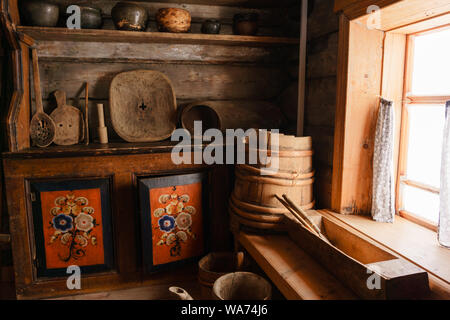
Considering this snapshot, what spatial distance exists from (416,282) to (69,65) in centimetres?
254

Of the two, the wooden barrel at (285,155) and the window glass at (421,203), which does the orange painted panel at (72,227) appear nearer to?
the wooden barrel at (285,155)

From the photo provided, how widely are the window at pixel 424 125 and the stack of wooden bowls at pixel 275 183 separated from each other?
56 cm

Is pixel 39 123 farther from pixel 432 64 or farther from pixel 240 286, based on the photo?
pixel 432 64

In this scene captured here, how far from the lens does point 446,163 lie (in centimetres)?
143

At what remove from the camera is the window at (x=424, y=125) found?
1614 millimetres

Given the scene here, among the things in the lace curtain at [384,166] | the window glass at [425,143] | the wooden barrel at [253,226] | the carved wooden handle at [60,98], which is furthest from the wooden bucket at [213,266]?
the carved wooden handle at [60,98]

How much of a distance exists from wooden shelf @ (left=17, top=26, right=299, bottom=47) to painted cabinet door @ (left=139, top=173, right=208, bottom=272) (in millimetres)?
996

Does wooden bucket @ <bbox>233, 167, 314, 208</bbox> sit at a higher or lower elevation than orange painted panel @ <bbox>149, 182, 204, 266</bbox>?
higher

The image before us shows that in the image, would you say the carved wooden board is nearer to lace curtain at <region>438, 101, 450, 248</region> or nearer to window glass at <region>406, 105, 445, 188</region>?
window glass at <region>406, 105, 445, 188</region>

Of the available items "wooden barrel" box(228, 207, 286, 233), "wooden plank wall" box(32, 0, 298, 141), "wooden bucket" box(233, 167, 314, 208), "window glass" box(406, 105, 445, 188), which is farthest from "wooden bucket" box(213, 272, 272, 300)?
"wooden plank wall" box(32, 0, 298, 141)

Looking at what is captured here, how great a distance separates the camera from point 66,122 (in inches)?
91.4

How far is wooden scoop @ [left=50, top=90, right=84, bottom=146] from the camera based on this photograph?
90.2 inches

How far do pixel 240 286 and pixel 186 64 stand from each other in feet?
5.83
